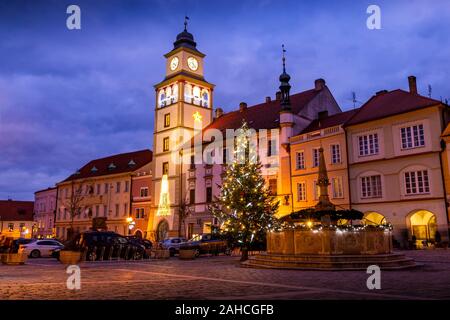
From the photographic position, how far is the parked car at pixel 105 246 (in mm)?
27156

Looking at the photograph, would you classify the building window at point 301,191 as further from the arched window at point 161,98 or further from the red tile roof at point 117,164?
the red tile roof at point 117,164

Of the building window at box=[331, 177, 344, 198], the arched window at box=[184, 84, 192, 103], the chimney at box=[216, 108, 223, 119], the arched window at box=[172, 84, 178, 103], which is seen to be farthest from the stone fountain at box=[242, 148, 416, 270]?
the chimney at box=[216, 108, 223, 119]

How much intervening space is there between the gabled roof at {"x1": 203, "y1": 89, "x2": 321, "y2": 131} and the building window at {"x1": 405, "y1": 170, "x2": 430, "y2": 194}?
47.3ft

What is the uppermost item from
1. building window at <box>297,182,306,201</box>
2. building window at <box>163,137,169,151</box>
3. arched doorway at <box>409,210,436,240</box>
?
building window at <box>163,137,169,151</box>

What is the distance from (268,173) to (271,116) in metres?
7.68

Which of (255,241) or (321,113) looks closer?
(255,241)

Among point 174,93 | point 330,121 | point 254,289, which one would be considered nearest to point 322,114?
point 330,121

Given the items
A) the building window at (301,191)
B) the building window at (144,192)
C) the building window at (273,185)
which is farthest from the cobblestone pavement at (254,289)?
the building window at (144,192)

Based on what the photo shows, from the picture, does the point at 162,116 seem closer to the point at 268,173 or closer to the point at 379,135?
the point at 268,173

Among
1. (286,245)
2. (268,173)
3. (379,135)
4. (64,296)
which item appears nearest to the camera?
(64,296)

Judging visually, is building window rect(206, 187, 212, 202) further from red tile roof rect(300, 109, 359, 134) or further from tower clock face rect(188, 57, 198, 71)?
tower clock face rect(188, 57, 198, 71)

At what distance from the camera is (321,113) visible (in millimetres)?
44875

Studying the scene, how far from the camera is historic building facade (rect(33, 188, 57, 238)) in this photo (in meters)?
73.4

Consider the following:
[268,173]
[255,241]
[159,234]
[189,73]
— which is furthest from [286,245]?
[189,73]
